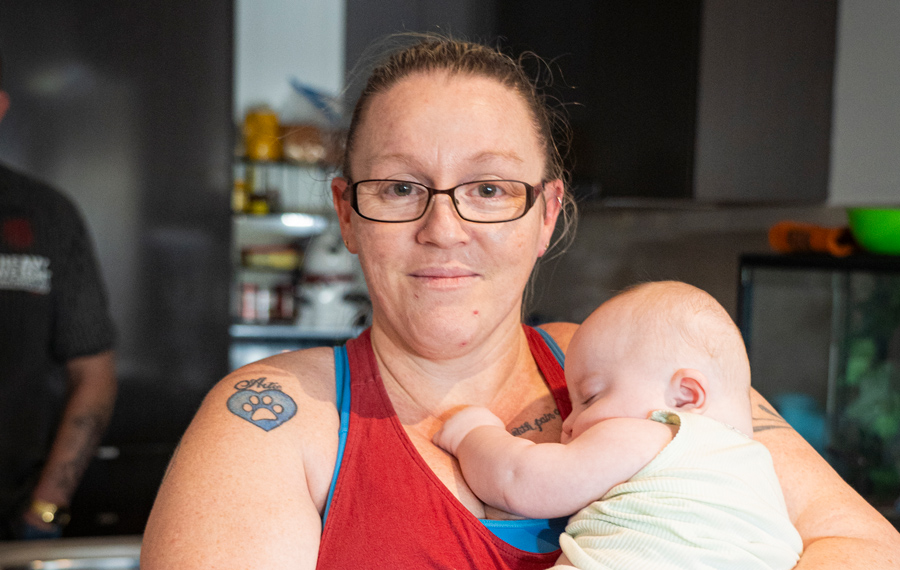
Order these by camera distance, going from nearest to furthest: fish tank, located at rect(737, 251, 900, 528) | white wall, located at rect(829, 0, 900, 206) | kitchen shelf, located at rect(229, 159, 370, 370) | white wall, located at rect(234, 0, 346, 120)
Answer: fish tank, located at rect(737, 251, 900, 528) < white wall, located at rect(829, 0, 900, 206) < kitchen shelf, located at rect(229, 159, 370, 370) < white wall, located at rect(234, 0, 346, 120)

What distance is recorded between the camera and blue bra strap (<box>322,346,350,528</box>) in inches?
41.1

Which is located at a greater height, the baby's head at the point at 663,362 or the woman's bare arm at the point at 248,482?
the baby's head at the point at 663,362

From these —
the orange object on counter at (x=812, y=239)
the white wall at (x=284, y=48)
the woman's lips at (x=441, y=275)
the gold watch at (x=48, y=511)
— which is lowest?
the gold watch at (x=48, y=511)

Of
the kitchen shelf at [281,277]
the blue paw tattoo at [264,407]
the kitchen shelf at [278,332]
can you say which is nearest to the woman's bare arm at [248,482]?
the blue paw tattoo at [264,407]

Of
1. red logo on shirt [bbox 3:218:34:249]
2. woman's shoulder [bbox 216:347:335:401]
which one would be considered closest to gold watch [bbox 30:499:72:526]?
red logo on shirt [bbox 3:218:34:249]

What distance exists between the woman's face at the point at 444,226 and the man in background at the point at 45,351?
5.45ft

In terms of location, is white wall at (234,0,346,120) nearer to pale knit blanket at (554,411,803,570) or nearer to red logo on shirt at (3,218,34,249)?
red logo on shirt at (3,218,34,249)

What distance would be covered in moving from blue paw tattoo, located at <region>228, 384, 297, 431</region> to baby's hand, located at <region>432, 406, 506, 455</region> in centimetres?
23

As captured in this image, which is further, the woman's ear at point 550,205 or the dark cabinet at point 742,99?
the dark cabinet at point 742,99

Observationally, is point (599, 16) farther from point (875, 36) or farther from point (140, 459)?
point (140, 459)

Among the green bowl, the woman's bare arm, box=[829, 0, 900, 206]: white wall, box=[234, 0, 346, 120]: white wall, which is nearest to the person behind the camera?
the woman's bare arm

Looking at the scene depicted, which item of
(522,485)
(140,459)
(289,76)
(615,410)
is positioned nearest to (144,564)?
(522,485)

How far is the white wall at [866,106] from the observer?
221cm

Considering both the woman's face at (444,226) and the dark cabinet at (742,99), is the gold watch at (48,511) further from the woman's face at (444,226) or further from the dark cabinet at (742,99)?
the dark cabinet at (742,99)
